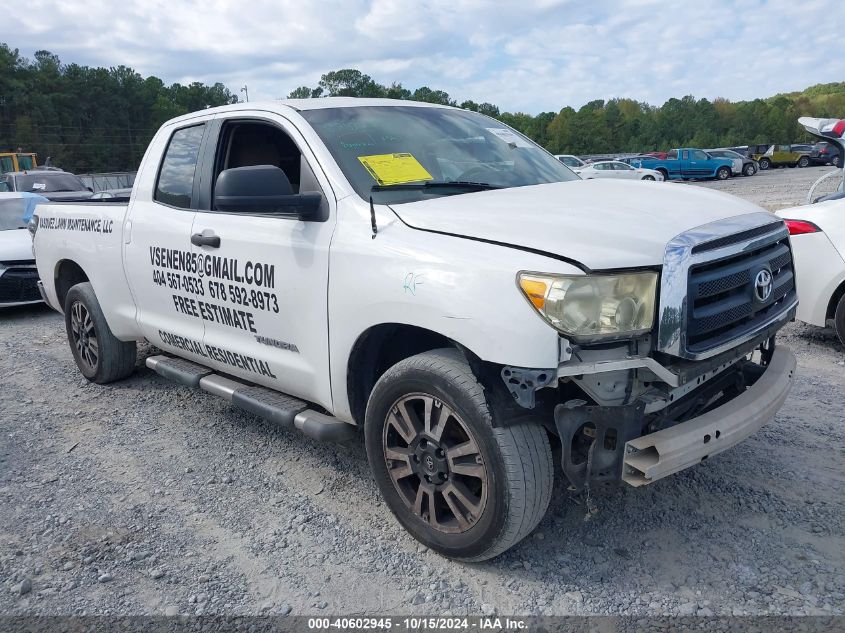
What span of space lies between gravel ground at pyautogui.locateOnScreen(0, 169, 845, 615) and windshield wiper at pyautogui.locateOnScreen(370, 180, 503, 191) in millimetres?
1571

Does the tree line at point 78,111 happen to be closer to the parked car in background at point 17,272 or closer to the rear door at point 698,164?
the rear door at point 698,164

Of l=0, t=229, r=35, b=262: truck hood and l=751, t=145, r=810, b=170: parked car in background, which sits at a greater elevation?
l=751, t=145, r=810, b=170: parked car in background

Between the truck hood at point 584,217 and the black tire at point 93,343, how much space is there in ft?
10.4

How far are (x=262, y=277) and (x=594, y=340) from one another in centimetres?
181

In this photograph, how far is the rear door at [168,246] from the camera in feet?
13.7

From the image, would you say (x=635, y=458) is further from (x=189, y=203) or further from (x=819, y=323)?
(x=819, y=323)

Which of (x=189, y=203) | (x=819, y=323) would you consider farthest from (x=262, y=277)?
(x=819, y=323)

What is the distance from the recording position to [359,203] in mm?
3232

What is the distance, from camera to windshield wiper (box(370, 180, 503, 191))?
3.35 m

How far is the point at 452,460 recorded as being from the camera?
289cm

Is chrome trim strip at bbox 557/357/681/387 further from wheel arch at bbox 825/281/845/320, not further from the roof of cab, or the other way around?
wheel arch at bbox 825/281/845/320

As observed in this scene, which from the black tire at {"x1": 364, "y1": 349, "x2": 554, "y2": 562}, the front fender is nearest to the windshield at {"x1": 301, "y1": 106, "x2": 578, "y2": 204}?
the front fender

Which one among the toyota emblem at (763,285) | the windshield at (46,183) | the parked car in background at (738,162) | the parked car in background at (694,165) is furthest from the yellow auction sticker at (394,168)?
the parked car in background at (738,162)

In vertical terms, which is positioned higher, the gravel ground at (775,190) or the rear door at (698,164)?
the rear door at (698,164)
